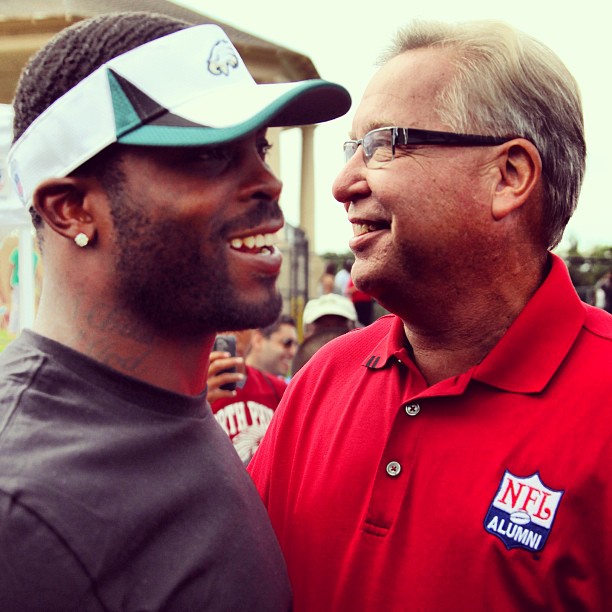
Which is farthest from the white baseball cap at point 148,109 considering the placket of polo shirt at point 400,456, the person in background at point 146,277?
the placket of polo shirt at point 400,456

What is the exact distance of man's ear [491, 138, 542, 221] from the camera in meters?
2.03

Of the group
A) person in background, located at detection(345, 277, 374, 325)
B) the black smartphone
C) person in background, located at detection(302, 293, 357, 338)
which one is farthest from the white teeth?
person in background, located at detection(345, 277, 374, 325)

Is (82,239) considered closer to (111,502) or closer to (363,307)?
(111,502)

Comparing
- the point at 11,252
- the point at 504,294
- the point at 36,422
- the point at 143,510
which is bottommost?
the point at 11,252

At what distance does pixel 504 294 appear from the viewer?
207 centimetres

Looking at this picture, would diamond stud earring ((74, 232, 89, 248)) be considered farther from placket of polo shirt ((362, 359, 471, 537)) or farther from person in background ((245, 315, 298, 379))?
person in background ((245, 315, 298, 379))

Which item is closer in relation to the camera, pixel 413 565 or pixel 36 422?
pixel 36 422

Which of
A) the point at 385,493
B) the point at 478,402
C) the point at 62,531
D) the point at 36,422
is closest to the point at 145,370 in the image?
the point at 36,422

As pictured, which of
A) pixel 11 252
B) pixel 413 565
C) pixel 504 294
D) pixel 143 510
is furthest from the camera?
pixel 11 252

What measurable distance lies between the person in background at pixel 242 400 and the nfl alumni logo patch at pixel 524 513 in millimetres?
2130

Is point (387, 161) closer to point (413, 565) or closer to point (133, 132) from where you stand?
point (133, 132)

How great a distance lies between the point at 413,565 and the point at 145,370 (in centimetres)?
78

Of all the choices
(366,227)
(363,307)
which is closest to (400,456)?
(366,227)

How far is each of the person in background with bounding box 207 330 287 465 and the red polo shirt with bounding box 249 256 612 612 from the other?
1.60 m
